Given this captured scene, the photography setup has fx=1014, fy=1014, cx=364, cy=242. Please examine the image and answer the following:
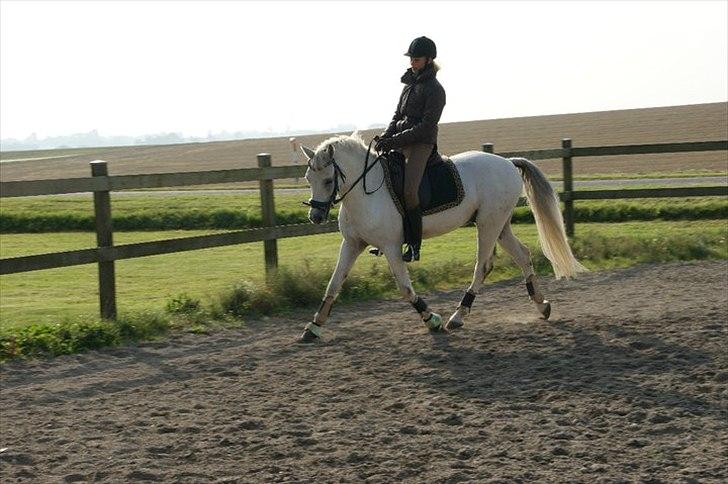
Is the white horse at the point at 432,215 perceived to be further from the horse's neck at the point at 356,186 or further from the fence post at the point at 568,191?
the fence post at the point at 568,191

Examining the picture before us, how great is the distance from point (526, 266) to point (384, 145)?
1920 mm

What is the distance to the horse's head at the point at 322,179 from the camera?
843cm

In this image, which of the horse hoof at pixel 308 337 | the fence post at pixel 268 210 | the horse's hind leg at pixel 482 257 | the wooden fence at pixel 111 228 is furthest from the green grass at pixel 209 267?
the horse's hind leg at pixel 482 257

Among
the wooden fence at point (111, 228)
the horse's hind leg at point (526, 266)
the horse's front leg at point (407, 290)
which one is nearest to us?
the wooden fence at point (111, 228)

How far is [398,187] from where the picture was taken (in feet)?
29.1

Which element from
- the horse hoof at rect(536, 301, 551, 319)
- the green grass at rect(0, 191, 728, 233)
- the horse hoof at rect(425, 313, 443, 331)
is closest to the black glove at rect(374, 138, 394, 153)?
the horse hoof at rect(425, 313, 443, 331)

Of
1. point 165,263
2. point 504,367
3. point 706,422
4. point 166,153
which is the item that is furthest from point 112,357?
point 166,153

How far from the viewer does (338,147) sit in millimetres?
8773

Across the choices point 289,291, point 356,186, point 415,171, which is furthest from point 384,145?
point 289,291

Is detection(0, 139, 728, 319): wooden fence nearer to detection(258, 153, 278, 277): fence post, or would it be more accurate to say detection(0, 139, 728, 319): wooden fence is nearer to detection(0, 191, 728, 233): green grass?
detection(258, 153, 278, 277): fence post

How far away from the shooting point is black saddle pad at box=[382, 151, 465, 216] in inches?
350

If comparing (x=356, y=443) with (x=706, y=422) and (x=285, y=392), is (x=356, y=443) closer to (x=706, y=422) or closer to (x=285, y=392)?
(x=285, y=392)

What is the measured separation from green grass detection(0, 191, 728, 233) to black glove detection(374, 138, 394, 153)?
8121 millimetres

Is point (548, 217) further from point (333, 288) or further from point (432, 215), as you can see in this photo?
point (333, 288)
